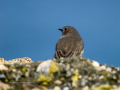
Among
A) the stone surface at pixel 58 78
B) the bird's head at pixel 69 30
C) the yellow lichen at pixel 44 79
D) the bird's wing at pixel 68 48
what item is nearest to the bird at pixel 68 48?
the bird's wing at pixel 68 48

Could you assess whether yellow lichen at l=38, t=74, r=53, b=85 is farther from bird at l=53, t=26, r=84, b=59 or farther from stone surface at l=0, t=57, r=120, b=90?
bird at l=53, t=26, r=84, b=59

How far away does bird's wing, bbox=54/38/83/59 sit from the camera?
4.34 m

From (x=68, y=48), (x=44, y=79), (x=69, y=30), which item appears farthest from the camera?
(x=69, y=30)

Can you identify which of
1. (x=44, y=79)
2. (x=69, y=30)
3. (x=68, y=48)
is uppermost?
(x=69, y=30)

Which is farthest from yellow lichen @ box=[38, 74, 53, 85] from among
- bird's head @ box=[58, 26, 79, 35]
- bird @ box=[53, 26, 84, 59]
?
bird's head @ box=[58, 26, 79, 35]

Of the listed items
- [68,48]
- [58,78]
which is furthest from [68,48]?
[58,78]

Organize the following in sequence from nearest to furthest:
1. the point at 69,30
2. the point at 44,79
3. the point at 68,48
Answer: the point at 44,79
the point at 68,48
the point at 69,30

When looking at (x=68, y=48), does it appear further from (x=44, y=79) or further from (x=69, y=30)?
(x=44, y=79)

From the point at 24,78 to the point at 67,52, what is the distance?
2.48 metres

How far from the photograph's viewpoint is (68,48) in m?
4.47

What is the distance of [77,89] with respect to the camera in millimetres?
1813

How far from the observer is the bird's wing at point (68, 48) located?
4336 mm

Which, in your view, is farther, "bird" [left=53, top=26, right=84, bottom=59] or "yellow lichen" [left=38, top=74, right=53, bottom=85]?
"bird" [left=53, top=26, right=84, bottom=59]

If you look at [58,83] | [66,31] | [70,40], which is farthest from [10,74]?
[66,31]
